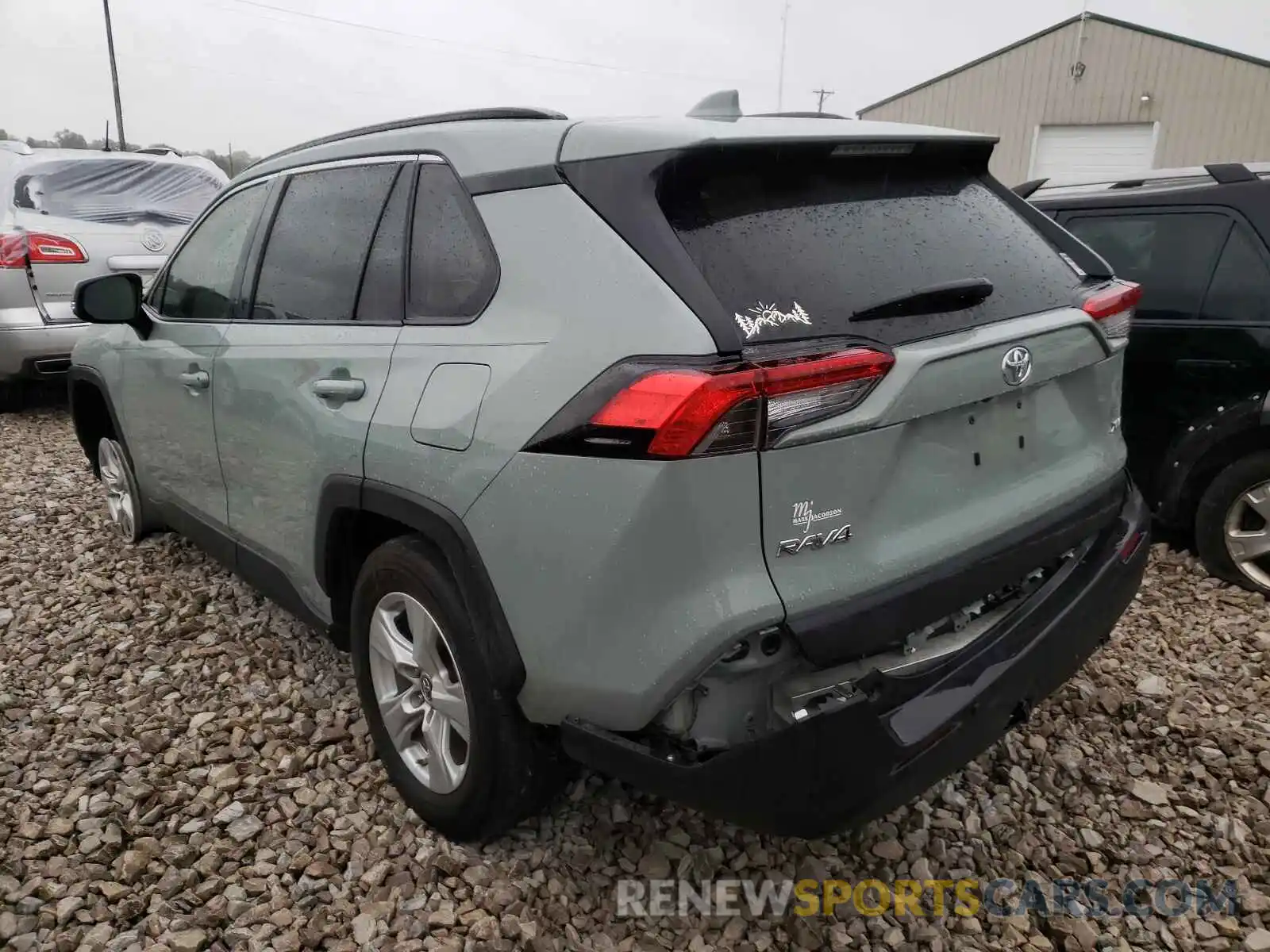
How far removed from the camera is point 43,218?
6.66 metres

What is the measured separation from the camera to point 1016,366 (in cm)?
195

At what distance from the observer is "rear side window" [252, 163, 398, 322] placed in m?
2.48

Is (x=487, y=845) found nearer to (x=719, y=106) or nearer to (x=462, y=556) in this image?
(x=462, y=556)

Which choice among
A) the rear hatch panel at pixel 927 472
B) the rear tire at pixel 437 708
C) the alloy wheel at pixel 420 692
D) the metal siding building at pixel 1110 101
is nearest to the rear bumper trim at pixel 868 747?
the rear hatch panel at pixel 927 472

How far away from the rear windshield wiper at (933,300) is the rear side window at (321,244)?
1.36 meters

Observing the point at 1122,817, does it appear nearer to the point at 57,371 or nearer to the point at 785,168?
the point at 785,168

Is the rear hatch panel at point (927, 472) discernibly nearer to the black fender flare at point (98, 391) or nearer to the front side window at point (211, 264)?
the front side window at point (211, 264)

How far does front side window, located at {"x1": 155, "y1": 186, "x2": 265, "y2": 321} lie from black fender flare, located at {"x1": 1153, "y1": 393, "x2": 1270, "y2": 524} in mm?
3736

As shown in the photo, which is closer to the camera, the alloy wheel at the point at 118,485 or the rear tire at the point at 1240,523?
the rear tire at the point at 1240,523

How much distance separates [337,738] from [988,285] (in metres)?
2.33

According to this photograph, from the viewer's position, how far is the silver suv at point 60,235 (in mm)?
6453

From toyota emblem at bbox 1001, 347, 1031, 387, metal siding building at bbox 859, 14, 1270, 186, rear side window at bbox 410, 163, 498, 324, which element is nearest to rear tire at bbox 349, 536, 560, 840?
rear side window at bbox 410, 163, 498, 324

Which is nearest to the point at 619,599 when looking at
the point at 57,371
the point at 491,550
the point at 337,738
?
the point at 491,550

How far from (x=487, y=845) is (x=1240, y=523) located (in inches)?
130
